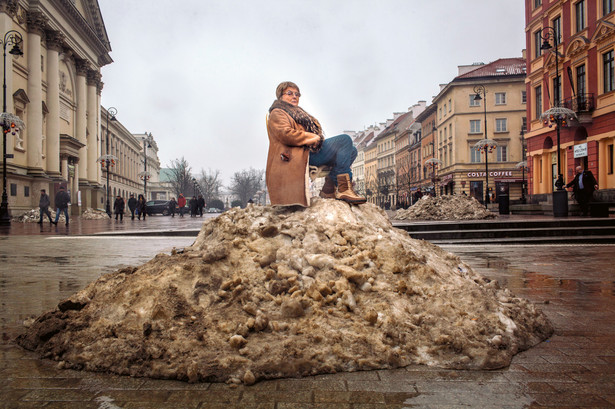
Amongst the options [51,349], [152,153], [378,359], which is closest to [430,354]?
[378,359]

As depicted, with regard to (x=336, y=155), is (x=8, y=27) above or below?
above

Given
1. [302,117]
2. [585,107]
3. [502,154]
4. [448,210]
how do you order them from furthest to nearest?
[502,154]
[585,107]
[448,210]
[302,117]

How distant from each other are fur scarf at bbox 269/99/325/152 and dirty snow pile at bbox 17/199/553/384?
1.19 metres

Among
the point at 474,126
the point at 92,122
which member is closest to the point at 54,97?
the point at 92,122

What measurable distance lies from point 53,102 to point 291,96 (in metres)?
35.7

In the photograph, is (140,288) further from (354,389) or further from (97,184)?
(97,184)

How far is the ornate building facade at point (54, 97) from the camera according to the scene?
2930cm

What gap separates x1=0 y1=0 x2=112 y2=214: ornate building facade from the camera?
1153 inches

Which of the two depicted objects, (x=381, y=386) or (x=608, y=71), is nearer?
(x=381, y=386)

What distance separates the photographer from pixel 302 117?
4.86 m

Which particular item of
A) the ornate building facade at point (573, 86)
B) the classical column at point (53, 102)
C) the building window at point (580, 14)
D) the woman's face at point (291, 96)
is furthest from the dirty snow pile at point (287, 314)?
the classical column at point (53, 102)

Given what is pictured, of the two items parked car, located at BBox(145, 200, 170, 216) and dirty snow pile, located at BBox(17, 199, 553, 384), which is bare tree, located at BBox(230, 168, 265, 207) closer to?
parked car, located at BBox(145, 200, 170, 216)

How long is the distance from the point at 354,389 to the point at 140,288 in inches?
69.6

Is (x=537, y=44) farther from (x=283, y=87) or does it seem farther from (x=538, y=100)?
(x=283, y=87)
